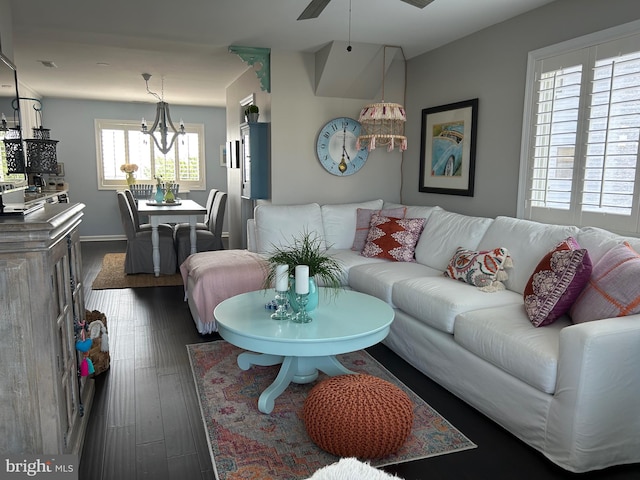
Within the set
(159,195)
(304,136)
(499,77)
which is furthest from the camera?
(159,195)

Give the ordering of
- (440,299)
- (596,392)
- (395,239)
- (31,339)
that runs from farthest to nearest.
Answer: (395,239) → (440,299) → (596,392) → (31,339)

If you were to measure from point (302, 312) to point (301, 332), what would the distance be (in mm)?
219

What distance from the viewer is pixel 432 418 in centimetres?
252

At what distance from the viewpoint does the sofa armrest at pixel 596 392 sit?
201cm

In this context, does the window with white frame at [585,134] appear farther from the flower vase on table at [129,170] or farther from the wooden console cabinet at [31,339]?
the flower vase on table at [129,170]

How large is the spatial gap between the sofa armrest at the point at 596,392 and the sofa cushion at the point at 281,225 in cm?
272

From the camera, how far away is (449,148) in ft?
14.5

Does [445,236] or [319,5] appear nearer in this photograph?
[319,5]

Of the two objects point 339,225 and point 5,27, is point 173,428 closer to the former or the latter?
point 339,225

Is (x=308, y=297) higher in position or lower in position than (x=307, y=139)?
lower

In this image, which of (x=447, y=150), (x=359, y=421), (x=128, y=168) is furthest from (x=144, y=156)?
(x=359, y=421)

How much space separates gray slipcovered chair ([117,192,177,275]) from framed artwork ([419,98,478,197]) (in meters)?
3.12

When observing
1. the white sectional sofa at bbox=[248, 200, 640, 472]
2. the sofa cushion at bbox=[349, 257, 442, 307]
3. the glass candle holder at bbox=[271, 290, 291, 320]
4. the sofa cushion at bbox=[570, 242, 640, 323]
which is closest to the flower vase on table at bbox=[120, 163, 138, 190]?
the white sectional sofa at bbox=[248, 200, 640, 472]

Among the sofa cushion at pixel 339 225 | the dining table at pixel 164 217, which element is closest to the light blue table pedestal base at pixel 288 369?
the sofa cushion at pixel 339 225
